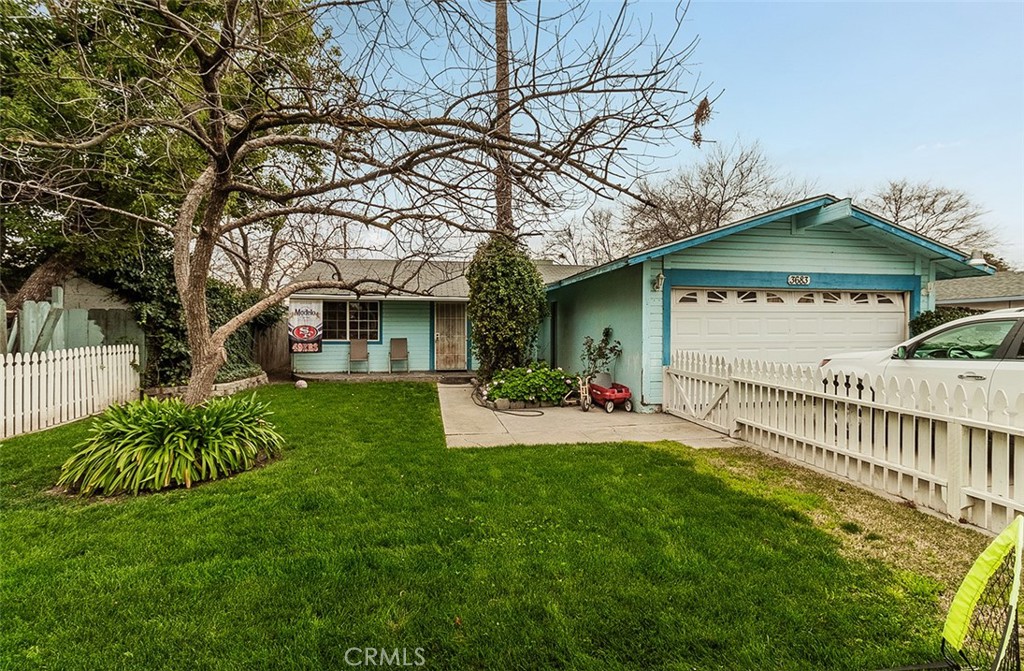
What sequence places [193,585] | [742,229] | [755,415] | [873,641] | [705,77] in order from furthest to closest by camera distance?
[742,229], [755,415], [705,77], [193,585], [873,641]

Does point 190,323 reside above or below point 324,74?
below

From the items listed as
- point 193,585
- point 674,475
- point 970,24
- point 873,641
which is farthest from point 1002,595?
point 970,24

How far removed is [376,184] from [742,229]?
601 cm

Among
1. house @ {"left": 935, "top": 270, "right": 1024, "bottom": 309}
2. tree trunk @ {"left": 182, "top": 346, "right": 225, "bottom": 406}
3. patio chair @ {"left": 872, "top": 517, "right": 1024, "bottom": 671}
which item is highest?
house @ {"left": 935, "top": 270, "right": 1024, "bottom": 309}

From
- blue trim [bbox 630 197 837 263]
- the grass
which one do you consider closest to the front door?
blue trim [bbox 630 197 837 263]

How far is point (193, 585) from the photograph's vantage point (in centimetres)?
246

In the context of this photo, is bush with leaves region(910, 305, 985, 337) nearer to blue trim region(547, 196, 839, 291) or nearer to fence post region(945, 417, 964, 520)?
blue trim region(547, 196, 839, 291)

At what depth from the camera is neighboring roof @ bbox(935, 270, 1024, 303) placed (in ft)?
50.9

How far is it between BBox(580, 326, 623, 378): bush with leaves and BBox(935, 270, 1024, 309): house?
1533 cm

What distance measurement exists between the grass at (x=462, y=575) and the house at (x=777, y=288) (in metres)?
3.72

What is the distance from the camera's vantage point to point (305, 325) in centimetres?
1208

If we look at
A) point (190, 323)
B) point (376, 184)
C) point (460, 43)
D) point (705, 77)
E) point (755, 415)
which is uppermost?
point (460, 43)

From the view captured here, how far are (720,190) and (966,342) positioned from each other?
1822 centimetres

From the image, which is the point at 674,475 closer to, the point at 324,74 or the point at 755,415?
the point at 755,415
